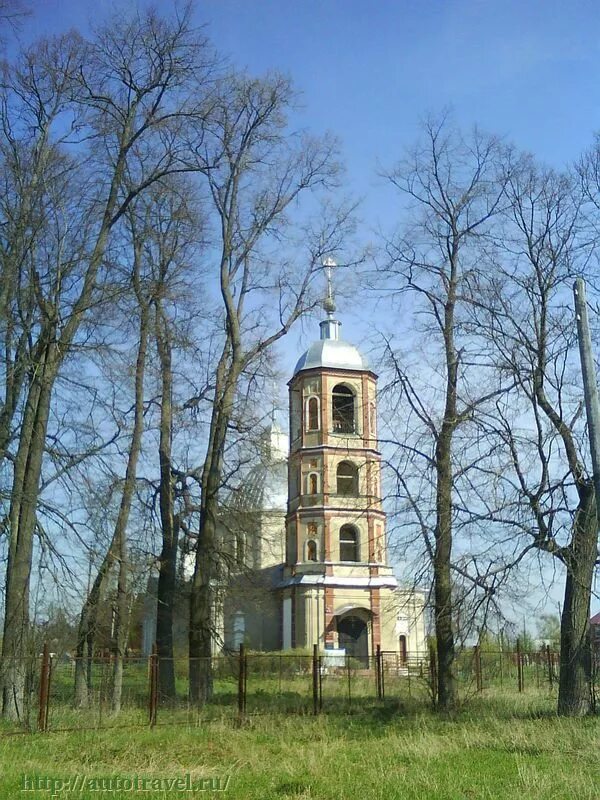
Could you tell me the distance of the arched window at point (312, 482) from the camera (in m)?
37.9

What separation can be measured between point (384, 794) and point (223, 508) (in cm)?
1110

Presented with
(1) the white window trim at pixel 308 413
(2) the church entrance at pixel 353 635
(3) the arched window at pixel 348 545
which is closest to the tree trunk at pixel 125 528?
(1) the white window trim at pixel 308 413

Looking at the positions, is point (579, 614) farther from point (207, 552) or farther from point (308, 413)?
point (308, 413)

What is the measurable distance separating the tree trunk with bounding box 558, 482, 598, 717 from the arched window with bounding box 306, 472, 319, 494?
24.8 meters

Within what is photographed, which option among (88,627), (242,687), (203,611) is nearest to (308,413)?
(203,611)

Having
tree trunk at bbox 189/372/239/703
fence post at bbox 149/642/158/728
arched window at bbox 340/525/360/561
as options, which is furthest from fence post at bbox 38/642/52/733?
arched window at bbox 340/525/360/561

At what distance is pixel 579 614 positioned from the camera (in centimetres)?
1326

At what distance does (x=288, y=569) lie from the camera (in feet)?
128

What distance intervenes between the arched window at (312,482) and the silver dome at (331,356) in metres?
4.90

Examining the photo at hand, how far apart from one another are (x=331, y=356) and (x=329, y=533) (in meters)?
8.36

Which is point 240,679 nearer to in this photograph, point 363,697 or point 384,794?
point 363,697

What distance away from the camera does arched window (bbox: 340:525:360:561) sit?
3806 centimetres

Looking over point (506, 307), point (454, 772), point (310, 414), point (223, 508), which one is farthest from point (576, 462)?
point (310, 414)

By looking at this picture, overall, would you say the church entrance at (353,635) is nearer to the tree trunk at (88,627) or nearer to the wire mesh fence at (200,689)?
the wire mesh fence at (200,689)
